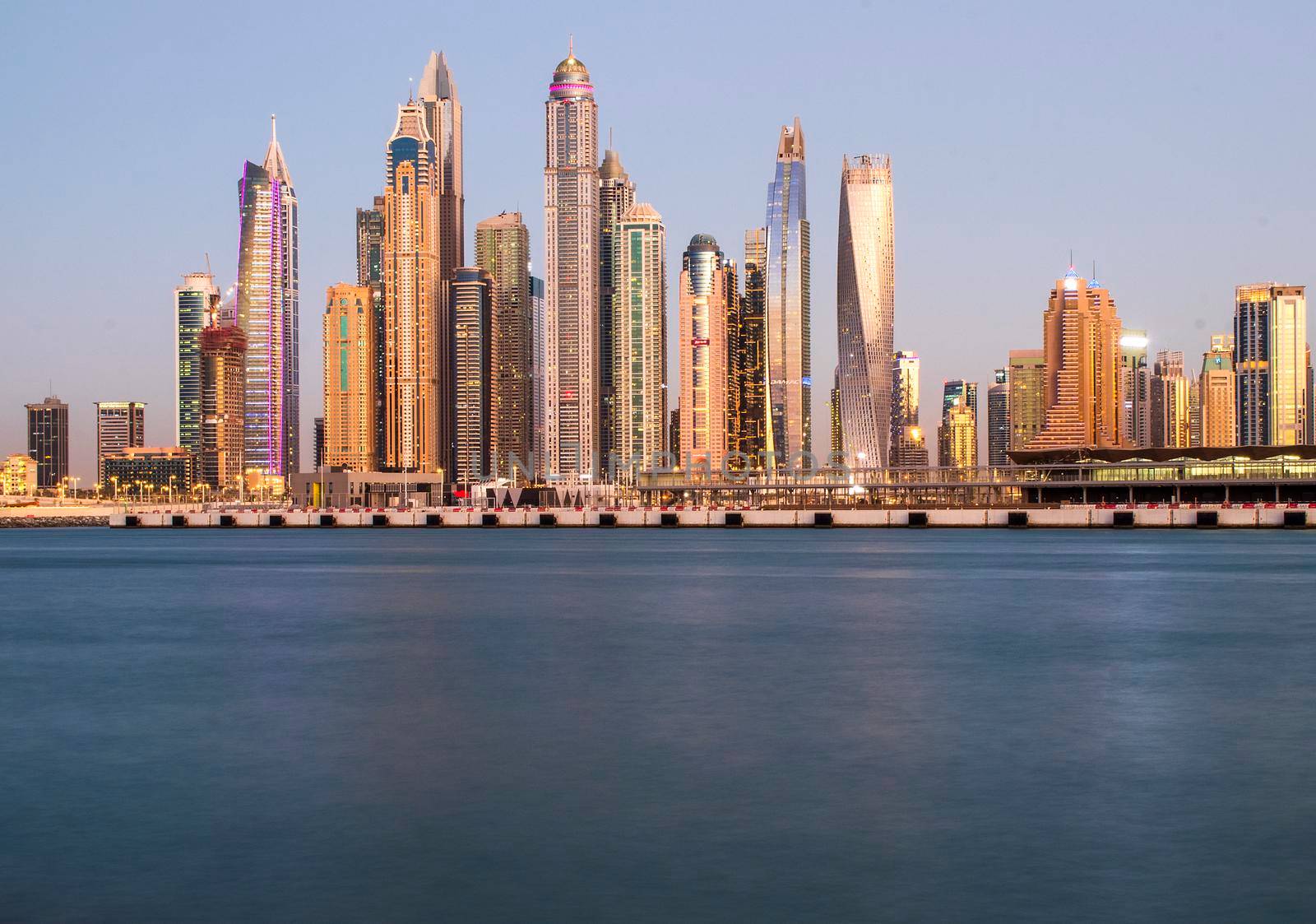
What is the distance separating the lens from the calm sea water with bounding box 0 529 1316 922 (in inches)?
532

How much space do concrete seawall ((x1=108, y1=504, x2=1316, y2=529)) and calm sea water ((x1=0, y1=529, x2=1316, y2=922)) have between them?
100682mm

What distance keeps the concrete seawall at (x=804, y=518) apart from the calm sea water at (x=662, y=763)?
330ft

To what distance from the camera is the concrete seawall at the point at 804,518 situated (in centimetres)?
14488

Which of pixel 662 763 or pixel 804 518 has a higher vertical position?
pixel 662 763

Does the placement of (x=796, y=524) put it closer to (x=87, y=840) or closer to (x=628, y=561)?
(x=628, y=561)

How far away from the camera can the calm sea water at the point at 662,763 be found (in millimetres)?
13516

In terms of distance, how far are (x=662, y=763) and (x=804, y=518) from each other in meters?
148

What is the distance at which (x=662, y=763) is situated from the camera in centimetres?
2022

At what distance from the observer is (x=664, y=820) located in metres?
16.4

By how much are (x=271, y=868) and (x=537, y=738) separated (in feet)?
27.5

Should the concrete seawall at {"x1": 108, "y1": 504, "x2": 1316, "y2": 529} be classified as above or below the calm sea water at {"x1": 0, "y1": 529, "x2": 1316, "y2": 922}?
below

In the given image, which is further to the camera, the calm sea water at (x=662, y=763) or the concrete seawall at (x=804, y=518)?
the concrete seawall at (x=804, y=518)

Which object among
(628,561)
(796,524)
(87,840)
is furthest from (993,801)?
(796,524)

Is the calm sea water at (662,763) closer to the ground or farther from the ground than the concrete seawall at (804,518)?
farther from the ground
